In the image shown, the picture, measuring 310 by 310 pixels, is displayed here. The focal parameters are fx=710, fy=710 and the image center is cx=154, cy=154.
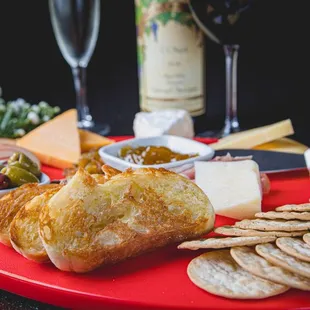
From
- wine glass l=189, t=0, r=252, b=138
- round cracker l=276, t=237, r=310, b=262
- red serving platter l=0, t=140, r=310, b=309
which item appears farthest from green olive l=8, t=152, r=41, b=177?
wine glass l=189, t=0, r=252, b=138

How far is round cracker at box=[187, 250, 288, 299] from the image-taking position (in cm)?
101

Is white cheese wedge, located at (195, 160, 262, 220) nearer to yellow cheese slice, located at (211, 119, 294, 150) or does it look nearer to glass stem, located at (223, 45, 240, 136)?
yellow cheese slice, located at (211, 119, 294, 150)

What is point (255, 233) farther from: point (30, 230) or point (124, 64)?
point (124, 64)

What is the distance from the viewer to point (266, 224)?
3.76ft

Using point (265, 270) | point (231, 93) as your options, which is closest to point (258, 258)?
point (265, 270)

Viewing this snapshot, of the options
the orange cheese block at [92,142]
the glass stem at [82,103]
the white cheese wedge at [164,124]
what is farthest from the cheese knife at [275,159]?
the glass stem at [82,103]

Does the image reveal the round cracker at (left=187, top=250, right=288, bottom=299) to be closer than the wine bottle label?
Yes

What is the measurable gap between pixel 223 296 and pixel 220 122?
5.29 ft

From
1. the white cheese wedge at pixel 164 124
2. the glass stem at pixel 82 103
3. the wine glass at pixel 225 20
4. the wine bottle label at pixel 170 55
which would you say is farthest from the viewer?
the glass stem at pixel 82 103

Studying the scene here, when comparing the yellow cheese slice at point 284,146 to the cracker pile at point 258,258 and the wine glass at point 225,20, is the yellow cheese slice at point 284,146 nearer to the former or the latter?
the wine glass at point 225,20

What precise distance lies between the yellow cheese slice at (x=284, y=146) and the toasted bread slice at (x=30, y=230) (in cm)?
83

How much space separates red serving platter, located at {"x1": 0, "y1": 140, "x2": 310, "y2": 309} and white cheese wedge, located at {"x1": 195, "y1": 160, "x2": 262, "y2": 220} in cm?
18

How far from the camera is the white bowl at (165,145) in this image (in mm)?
1604

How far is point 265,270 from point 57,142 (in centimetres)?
99
